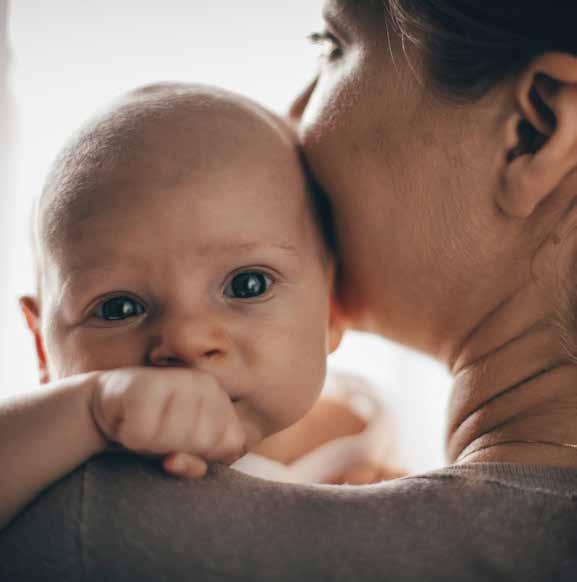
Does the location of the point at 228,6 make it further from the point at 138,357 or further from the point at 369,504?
the point at 369,504

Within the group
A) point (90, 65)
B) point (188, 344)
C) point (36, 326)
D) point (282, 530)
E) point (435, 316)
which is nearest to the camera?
point (282, 530)

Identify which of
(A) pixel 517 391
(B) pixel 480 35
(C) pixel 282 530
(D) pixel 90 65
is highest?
(D) pixel 90 65

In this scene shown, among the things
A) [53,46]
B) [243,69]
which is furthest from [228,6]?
[53,46]

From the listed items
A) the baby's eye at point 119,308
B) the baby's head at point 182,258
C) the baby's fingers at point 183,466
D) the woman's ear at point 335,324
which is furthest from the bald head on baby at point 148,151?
the baby's fingers at point 183,466

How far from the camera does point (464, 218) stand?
1.11 metres

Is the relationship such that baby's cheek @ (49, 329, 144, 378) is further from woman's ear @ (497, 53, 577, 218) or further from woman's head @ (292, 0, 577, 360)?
woman's ear @ (497, 53, 577, 218)

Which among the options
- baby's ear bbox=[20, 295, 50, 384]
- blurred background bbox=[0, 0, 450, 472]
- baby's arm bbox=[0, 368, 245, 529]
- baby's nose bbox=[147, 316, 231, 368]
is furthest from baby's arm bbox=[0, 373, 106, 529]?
blurred background bbox=[0, 0, 450, 472]

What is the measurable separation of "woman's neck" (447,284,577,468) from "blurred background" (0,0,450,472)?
348 millimetres

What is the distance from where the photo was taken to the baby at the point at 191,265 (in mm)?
1024

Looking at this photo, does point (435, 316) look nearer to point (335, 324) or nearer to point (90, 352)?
point (335, 324)

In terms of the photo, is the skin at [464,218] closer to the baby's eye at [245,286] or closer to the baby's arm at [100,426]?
the baby's eye at [245,286]

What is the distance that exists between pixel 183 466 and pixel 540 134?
615 mm

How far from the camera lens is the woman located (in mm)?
817

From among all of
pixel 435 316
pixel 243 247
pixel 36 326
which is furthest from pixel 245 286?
pixel 36 326
